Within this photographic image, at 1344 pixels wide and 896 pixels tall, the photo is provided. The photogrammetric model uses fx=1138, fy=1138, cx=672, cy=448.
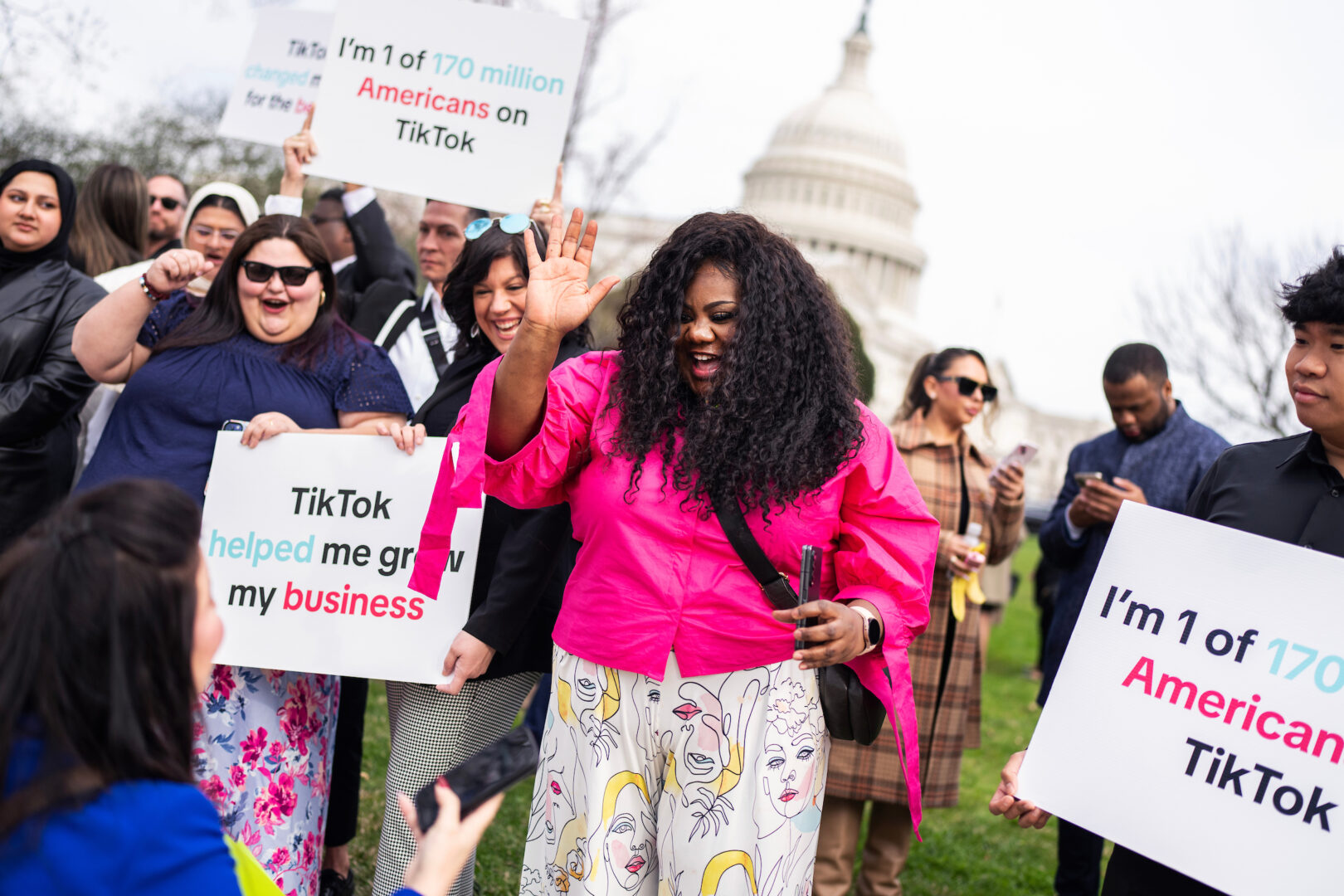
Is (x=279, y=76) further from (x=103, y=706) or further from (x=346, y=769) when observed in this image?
(x=103, y=706)

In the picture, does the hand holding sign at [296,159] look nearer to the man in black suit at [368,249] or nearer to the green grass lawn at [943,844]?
the man in black suit at [368,249]

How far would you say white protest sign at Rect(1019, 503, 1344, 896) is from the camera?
2242 millimetres

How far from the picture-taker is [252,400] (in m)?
3.44

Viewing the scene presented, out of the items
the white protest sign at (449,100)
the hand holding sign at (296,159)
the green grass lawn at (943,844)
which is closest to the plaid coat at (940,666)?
the green grass lawn at (943,844)

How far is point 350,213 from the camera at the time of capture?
5.80 meters

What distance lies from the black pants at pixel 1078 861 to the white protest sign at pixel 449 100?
3.31 meters

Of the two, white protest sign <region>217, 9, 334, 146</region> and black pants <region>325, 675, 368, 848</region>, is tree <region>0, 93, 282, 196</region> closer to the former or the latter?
white protest sign <region>217, 9, 334, 146</region>

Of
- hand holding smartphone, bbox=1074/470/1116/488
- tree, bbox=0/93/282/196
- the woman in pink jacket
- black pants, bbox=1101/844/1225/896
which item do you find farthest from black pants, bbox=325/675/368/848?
tree, bbox=0/93/282/196

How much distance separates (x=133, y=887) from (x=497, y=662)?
6.16 ft

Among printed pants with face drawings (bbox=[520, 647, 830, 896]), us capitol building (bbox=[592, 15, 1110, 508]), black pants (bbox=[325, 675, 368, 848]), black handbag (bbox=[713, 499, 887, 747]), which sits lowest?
black pants (bbox=[325, 675, 368, 848])

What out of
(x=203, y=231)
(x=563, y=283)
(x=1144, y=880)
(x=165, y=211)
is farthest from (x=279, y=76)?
(x=1144, y=880)

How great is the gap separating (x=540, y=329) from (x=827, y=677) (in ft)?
3.46

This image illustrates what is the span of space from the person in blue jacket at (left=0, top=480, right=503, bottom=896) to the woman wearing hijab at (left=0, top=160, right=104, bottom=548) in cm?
288

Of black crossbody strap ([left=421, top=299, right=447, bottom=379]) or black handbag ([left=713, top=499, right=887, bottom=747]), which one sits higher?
black crossbody strap ([left=421, top=299, right=447, bottom=379])
